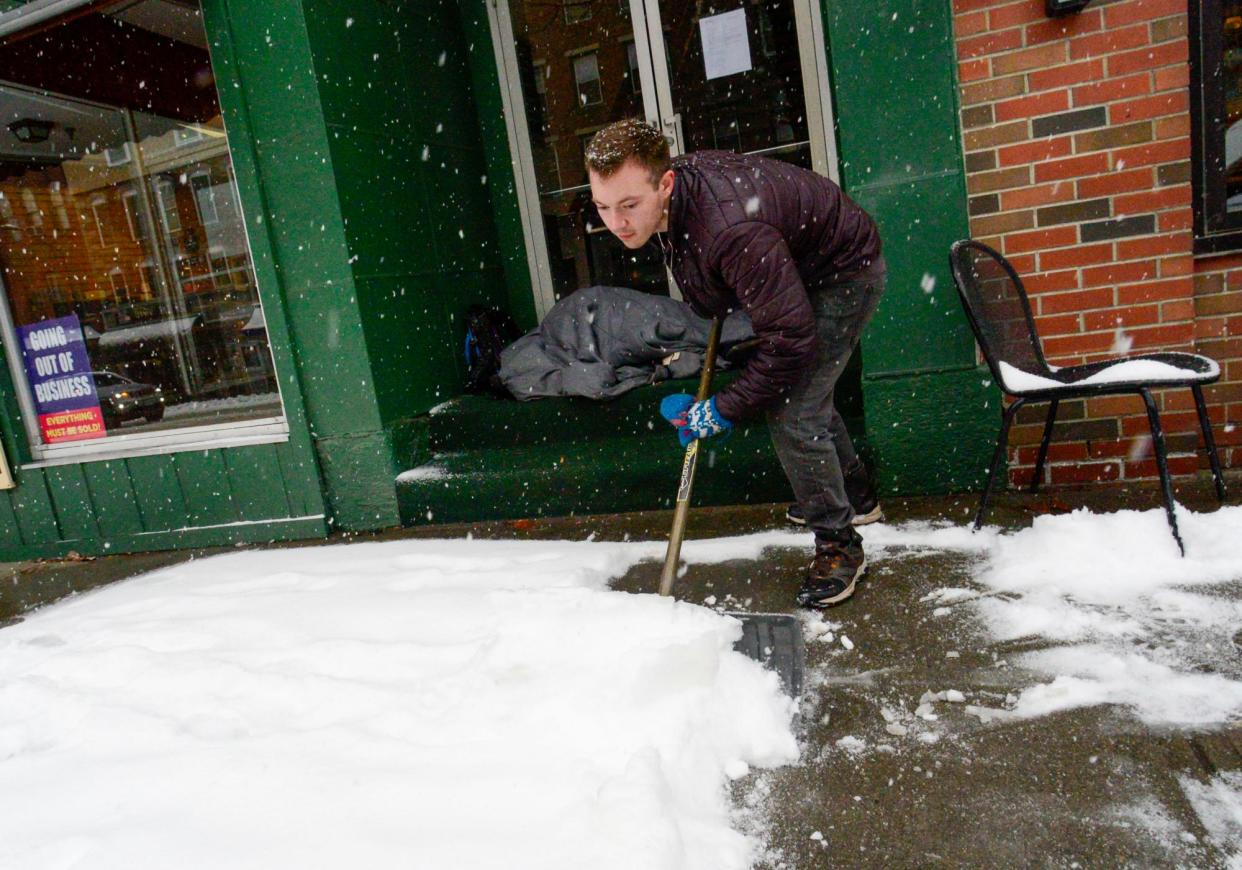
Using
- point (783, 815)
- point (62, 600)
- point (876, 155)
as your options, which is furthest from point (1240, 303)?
point (62, 600)

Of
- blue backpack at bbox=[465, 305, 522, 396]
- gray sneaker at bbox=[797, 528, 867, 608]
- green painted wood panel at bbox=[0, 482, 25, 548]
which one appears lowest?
gray sneaker at bbox=[797, 528, 867, 608]

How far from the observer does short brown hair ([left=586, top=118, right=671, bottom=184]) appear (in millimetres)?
2291

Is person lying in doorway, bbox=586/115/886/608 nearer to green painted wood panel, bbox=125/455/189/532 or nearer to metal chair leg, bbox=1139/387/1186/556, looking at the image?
metal chair leg, bbox=1139/387/1186/556

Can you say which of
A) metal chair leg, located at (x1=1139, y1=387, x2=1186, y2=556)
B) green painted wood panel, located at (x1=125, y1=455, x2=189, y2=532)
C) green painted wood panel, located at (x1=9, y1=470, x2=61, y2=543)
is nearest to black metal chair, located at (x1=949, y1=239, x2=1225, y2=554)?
metal chair leg, located at (x1=1139, y1=387, x2=1186, y2=556)

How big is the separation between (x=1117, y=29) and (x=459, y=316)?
3.66 m

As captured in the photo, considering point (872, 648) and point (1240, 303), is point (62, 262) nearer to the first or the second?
point (872, 648)

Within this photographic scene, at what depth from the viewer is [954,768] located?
1841mm

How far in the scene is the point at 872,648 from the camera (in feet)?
7.90

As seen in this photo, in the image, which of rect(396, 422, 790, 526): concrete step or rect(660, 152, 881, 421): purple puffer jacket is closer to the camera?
rect(660, 152, 881, 421): purple puffer jacket

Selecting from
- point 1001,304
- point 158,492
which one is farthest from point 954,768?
point 158,492

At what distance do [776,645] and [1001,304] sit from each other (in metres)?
1.89

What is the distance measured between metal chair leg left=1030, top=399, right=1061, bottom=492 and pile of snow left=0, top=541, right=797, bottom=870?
5.98 ft

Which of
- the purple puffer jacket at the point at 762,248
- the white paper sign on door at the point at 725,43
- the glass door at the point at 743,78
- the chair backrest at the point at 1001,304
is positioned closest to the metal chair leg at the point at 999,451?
the chair backrest at the point at 1001,304

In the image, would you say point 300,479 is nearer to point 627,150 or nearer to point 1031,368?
point 627,150
